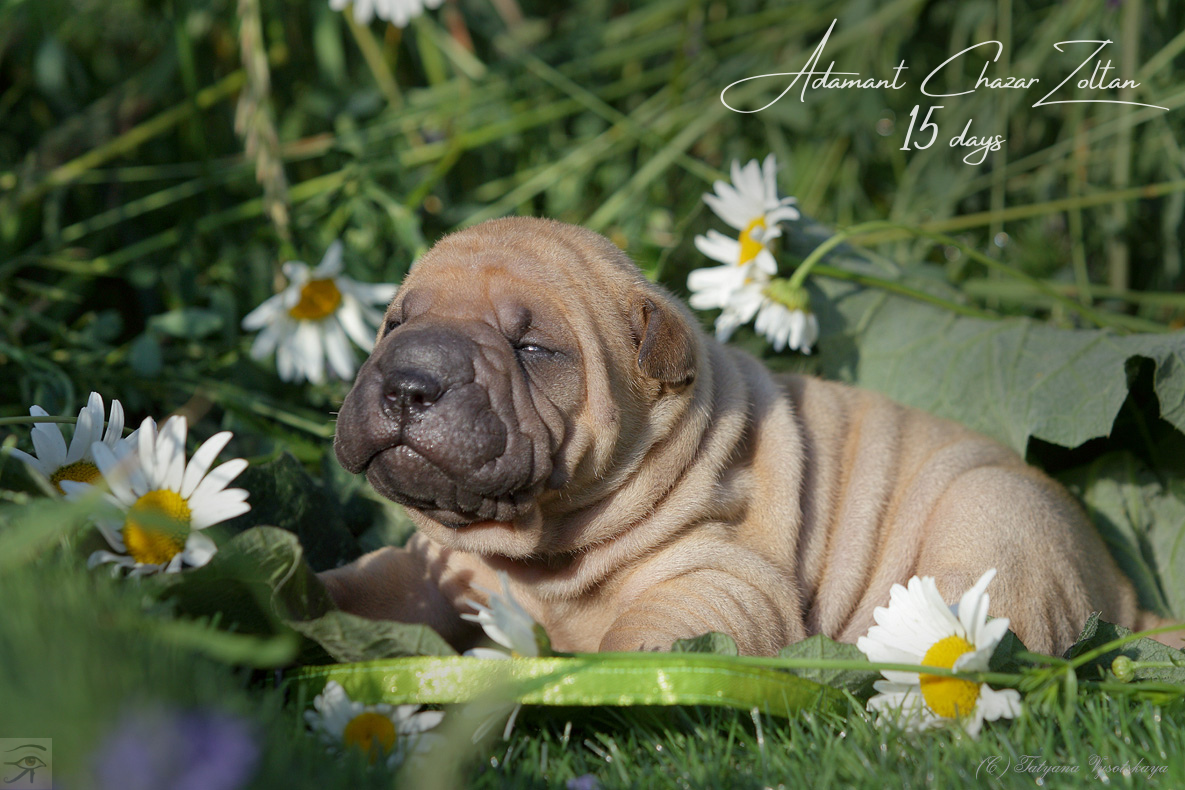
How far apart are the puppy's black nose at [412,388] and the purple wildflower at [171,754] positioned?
1.29 metres

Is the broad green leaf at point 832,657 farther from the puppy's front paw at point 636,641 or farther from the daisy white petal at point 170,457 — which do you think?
the daisy white petal at point 170,457

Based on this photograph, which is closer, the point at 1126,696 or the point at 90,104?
the point at 1126,696

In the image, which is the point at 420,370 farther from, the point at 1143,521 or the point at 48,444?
the point at 1143,521

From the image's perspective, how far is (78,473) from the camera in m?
2.53

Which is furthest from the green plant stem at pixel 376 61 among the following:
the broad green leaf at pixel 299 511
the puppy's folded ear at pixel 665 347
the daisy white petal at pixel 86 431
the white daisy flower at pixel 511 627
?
the white daisy flower at pixel 511 627

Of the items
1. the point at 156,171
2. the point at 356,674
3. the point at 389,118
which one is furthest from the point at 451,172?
the point at 356,674

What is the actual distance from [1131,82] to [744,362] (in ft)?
8.25

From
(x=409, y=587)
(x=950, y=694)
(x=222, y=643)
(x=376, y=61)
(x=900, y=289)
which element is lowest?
(x=409, y=587)

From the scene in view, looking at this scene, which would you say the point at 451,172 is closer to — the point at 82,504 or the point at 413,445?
the point at 413,445

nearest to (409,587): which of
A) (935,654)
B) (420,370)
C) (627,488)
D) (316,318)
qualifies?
(627,488)

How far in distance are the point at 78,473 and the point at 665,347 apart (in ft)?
5.33

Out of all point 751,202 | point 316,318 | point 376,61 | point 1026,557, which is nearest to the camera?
point 1026,557

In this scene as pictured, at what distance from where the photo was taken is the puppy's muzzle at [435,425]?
262 centimetres

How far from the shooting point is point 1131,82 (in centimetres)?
463
